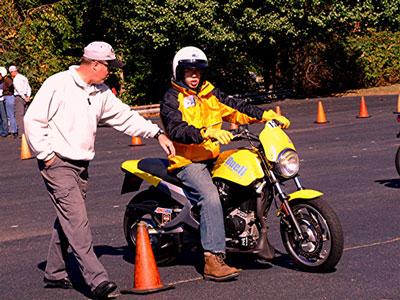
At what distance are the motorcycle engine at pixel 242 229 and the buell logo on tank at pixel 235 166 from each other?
13.3 inches

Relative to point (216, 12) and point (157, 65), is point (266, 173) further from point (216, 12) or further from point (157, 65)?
point (157, 65)

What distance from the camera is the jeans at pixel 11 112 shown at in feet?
79.8

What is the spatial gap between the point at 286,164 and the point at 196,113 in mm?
844

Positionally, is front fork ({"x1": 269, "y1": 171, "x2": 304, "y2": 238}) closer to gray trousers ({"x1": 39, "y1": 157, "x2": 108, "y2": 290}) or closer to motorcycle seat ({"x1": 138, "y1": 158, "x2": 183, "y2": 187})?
motorcycle seat ({"x1": 138, "y1": 158, "x2": 183, "y2": 187})

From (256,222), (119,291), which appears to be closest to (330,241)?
(256,222)

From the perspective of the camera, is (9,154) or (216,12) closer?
(9,154)

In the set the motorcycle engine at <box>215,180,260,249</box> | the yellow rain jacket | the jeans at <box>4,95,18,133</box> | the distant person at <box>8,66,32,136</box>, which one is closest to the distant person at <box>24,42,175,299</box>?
the yellow rain jacket

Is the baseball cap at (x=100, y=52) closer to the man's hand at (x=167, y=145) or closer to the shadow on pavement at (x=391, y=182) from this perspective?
the man's hand at (x=167, y=145)

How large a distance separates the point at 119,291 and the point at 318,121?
16121mm

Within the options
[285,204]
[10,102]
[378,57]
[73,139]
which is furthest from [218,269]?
[378,57]

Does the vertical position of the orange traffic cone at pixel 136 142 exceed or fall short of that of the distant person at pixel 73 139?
it falls short

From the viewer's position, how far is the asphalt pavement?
7.07 m

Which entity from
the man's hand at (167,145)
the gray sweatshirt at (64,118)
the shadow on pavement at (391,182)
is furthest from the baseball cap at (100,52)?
the shadow on pavement at (391,182)

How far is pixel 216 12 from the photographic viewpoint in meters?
30.9
